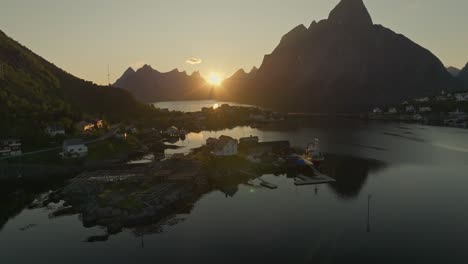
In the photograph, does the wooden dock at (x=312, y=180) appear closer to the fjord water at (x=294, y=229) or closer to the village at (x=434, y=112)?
the fjord water at (x=294, y=229)

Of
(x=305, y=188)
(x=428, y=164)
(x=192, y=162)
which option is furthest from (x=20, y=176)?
(x=428, y=164)

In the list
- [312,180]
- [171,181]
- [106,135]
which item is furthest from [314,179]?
[106,135]

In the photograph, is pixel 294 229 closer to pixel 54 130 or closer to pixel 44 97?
pixel 54 130

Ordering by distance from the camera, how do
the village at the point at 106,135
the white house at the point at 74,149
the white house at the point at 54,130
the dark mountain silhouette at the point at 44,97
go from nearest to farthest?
the white house at the point at 74,149, the village at the point at 106,135, the white house at the point at 54,130, the dark mountain silhouette at the point at 44,97

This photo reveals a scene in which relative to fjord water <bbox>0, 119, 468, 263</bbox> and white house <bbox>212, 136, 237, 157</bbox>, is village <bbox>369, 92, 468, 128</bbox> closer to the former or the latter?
fjord water <bbox>0, 119, 468, 263</bbox>

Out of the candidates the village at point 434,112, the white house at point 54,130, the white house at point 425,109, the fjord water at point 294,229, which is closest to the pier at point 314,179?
the fjord water at point 294,229
